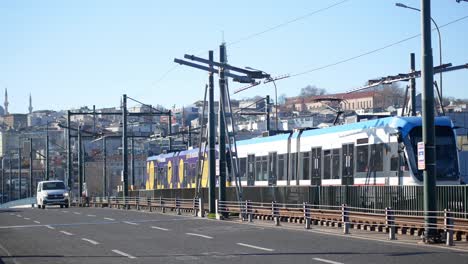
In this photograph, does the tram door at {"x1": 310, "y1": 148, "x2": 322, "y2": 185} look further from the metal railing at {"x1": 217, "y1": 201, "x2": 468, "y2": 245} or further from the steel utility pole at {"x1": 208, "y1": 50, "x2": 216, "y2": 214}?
the steel utility pole at {"x1": 208, "y1": 50, "x2": 216, "y2": 214}

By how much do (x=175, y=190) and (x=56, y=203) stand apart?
737 inches

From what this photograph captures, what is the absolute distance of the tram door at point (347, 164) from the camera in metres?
33.6

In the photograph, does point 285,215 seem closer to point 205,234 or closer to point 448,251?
point 205,234

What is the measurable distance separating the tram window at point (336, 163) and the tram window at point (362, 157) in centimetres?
159

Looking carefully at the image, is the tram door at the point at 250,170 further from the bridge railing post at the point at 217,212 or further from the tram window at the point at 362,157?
the tram window at the point at 362,157

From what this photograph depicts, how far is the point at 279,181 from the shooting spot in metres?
40.9

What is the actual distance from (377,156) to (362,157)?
1212 millimetres

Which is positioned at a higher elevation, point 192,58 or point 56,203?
point 192,58

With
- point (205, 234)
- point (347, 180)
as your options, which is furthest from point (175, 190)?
point (205, 234)

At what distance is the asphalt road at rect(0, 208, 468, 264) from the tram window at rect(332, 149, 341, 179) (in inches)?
167

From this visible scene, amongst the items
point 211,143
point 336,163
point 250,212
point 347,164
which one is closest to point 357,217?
point 347,164

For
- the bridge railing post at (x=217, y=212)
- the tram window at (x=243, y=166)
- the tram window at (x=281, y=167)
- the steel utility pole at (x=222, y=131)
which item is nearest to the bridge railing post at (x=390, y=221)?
the tram window at (x=281, y=167)

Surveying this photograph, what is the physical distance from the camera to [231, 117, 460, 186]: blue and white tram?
30.6m

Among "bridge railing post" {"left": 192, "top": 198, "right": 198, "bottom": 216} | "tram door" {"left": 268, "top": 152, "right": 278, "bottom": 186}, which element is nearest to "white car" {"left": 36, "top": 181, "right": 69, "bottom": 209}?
"bridge railing post" {"left": 192, "top": 198, "right": 198, "bottom": 216}
